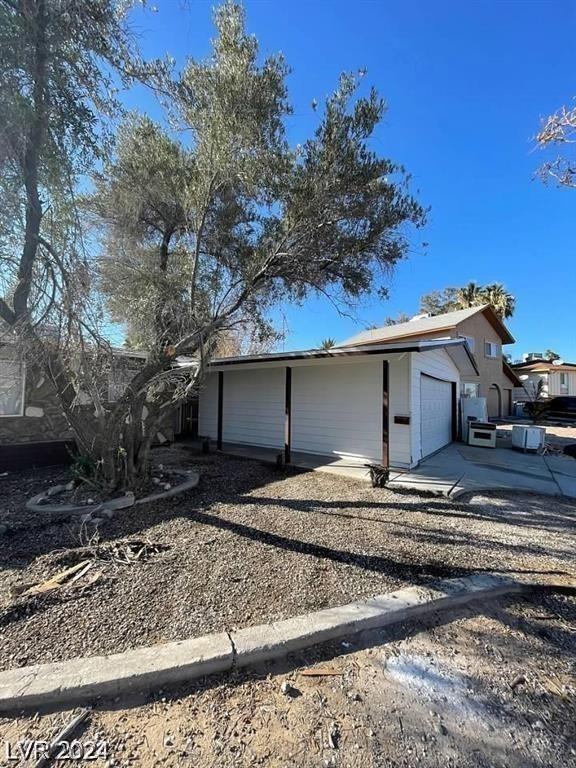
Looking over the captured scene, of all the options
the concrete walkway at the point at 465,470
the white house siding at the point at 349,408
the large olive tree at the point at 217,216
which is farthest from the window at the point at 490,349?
the large olive tree at the point at 217,216

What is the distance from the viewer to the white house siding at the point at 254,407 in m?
9.88

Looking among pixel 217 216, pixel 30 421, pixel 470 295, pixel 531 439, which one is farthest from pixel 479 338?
pixel 30 421

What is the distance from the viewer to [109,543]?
3.67 m

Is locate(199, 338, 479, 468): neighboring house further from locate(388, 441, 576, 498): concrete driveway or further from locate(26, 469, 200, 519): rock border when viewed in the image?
locate(26, 469, 200, 519): rock border

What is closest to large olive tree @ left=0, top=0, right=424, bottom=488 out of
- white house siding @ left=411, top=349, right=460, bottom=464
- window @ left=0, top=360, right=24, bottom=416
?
white house siding @ left=411, top=349, right=460, bottom=464

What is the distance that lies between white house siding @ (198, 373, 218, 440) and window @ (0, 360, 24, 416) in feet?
16.5

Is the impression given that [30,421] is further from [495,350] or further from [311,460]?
[495,350]

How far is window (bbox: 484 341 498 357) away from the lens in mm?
19828

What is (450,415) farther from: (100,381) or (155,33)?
(155,33)

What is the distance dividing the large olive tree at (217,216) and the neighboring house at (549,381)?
24.1 meters

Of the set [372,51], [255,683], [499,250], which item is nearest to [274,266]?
[372,51]

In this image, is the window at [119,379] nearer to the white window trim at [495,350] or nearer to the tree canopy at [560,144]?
the tree canopy at [560,144]

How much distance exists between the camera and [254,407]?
34.3ft

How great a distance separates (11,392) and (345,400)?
742cm
